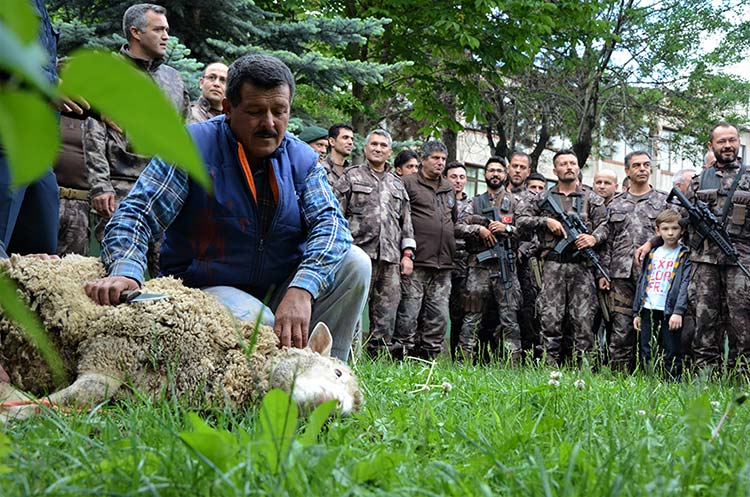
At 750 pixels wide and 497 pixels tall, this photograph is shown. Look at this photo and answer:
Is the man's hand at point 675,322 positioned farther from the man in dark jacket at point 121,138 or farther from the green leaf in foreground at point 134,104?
the green leaf in foreground at point 134,104

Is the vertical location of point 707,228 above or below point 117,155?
below

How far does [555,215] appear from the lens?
901 centimetres

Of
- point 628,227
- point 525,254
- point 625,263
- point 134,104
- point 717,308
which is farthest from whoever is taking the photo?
point 525,254

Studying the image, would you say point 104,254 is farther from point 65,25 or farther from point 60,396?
point 65,25

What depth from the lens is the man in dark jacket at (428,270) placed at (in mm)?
8711

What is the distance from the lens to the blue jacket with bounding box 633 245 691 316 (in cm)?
721

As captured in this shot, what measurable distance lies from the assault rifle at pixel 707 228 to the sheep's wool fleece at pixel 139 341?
5.52 m

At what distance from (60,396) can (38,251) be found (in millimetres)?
1247

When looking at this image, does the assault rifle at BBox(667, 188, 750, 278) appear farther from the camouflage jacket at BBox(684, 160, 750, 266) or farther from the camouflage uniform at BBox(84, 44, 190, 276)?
→ the camouflage uniform at BBox(84, 44, 190, 276)

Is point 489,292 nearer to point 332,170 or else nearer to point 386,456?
point 332,170

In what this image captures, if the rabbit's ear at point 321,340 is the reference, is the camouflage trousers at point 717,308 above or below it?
below

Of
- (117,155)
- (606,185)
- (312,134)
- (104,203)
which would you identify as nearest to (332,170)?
(312,134)

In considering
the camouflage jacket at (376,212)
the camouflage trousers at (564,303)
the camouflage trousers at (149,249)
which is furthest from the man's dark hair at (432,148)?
the camouflage trousers at (149,249)

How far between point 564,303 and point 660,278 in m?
1.48
